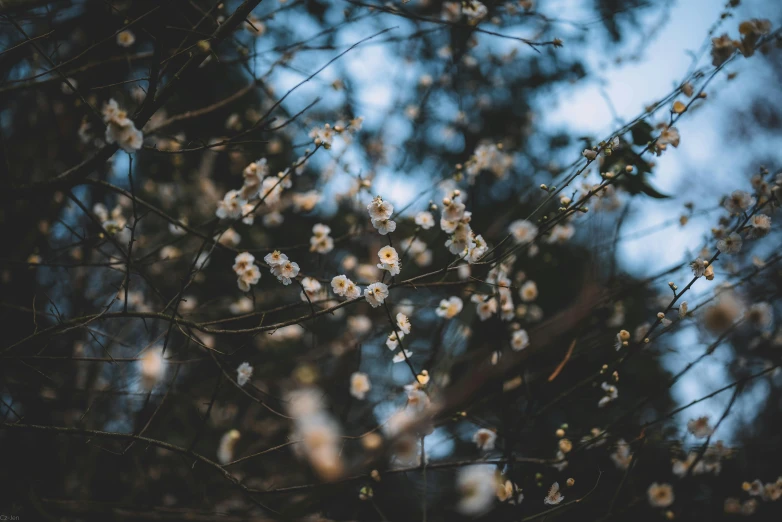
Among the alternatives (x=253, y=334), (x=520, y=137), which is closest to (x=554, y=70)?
(x=520, y=137)

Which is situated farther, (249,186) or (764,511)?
(764,511)

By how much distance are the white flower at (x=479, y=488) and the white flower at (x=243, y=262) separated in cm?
137

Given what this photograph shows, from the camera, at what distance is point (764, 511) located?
10.0ft

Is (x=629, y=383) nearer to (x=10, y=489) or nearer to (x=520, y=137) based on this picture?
(x=520, y=137)

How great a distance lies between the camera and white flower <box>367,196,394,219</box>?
6.29ft

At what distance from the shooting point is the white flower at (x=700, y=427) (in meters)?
2.44

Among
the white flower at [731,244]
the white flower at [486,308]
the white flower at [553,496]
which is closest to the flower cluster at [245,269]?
the white flower at [486,308]

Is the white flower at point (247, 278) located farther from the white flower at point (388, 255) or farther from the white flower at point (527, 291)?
the white flower at point (527, 291)

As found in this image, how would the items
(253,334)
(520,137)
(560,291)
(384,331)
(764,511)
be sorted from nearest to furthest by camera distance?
(253,334) → (384,331) → (764,511) → (520,137) → (560,291)

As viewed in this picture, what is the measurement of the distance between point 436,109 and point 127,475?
14.5ft

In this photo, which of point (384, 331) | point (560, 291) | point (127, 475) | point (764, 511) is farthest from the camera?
point (560, 291)

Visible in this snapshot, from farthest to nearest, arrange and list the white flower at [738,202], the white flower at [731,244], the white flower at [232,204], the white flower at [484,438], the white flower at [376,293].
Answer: the white flower at [484,438], the white flower at [232,204], the white flower at [738,202], the white flower at [731,244], the white flower at [376,293]

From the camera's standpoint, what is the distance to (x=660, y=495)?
255 cm

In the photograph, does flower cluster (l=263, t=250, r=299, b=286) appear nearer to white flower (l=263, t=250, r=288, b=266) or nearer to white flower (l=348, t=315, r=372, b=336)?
white flower (l=263, t=250, r=288, b=266)
